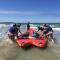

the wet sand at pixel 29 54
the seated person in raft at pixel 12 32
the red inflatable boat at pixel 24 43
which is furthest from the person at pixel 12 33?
the red inflatable boat at pixel 24 43

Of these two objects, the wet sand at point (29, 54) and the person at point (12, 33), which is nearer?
the wet sand at point (29, 54)

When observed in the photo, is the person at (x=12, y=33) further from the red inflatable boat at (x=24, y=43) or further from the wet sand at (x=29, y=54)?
the red inflatable boat at (x=24, y=43)

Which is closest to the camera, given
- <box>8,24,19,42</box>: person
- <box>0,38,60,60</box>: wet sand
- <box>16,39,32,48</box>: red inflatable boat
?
<box>0,38,60,60</box>: wet sand

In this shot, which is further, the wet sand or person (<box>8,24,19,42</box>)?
person (<box>8,24,19,42</box>)

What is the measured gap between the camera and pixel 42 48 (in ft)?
50.6

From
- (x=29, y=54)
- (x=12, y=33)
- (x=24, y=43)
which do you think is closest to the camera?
(x=29, y=54)

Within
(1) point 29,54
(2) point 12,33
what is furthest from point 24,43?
(2) point 12,33

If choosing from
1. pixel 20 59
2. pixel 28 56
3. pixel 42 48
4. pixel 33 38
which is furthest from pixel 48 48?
pixel 20 59

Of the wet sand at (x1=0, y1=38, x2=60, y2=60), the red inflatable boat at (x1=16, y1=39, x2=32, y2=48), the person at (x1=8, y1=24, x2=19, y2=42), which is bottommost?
the wet sand at (x1=0, y1=38, x2=60, y2=60)

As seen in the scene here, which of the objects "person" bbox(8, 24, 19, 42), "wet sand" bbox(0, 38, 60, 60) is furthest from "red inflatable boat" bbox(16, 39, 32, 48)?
"person" bbox(8, 24, 19, 42)

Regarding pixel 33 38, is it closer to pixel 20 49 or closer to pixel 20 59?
pixel 20 49

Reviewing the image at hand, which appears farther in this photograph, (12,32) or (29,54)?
(12,32)

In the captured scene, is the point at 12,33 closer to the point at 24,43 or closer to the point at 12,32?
the point at 12,32

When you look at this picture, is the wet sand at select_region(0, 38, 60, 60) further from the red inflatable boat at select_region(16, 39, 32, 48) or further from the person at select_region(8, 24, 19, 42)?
the person at select_region(8, 24, 19, 42)
